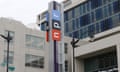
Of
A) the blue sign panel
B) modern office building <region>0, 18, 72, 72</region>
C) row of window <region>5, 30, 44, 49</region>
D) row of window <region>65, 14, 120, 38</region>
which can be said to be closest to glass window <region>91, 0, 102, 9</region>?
row of window <region>65, 14, 120, 38</region>

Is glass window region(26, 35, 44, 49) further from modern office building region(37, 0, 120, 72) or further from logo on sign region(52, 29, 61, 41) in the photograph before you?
logo on sign region(52, 29, 61, 41)

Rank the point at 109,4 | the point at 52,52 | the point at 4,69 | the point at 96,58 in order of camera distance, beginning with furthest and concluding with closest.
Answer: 1. the point at 109,4
2. the point at 96,58
3. the point at 4,69
4. the point at 52,52

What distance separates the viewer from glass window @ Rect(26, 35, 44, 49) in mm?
57156

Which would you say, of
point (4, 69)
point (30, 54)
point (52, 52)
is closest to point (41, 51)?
point (30, 54)

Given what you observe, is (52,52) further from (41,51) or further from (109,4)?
(109,4)

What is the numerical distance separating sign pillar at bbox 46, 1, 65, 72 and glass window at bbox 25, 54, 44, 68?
47.5 feet

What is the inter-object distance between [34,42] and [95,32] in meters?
18.6

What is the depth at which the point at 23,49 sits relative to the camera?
184 feet

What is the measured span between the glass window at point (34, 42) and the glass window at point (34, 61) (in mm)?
1493

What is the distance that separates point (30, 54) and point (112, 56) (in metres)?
11.9

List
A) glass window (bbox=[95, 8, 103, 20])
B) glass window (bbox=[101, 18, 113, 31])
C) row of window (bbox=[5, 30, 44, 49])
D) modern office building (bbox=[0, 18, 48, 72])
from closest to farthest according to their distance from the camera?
modern office building (bbox=[0, 18, 48, 72])
row of window (bbox=[5, 30, 44, 49])
glass window (bbox=[101, 18, 113, 31])
glass window (bbox=[95, 8, 103, 20])

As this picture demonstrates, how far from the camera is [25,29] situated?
186ft

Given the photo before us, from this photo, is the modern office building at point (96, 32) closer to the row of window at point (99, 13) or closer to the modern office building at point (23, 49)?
the row of window at point (99, 13)

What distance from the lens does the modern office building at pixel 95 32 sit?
56312mm
